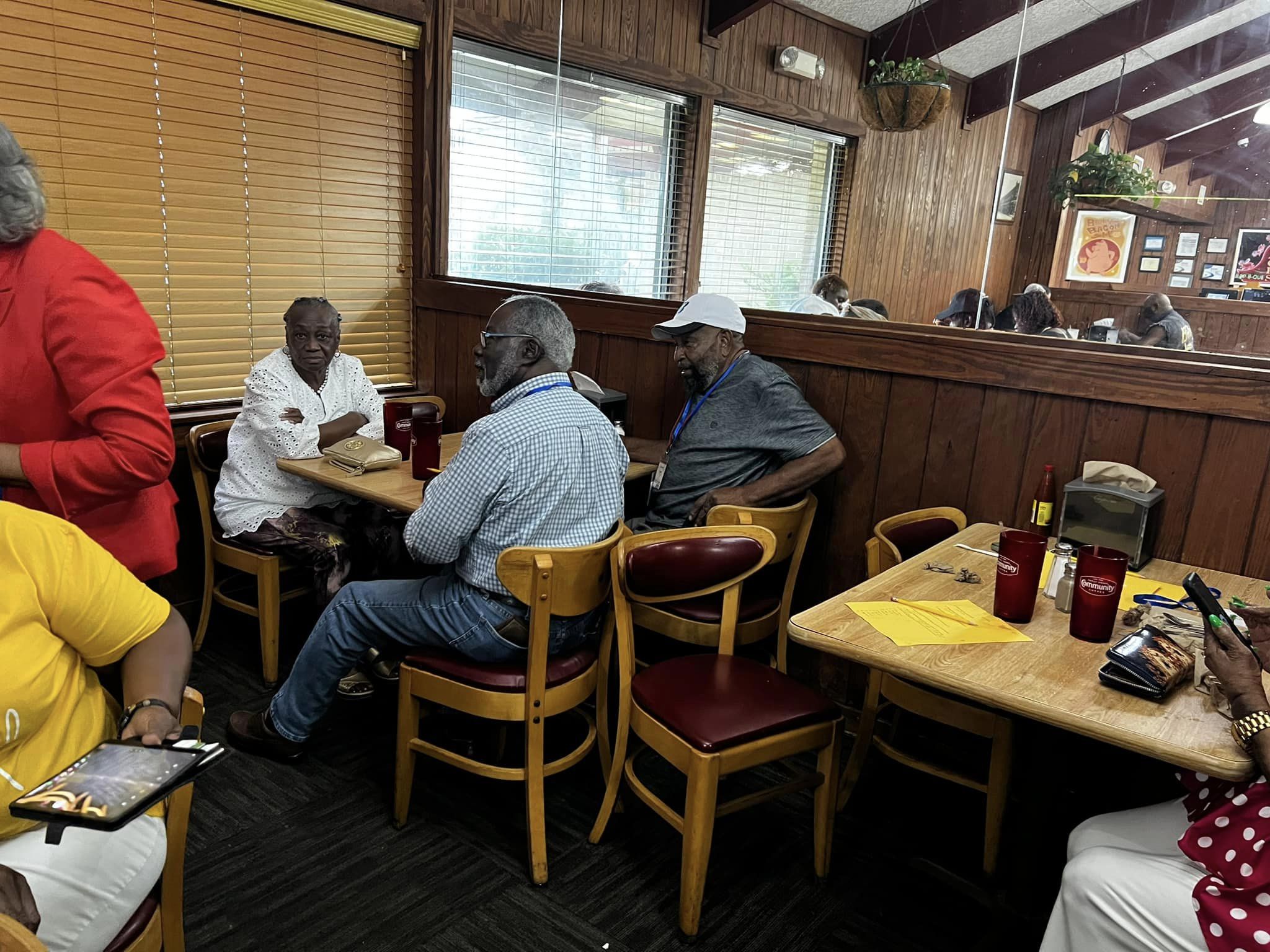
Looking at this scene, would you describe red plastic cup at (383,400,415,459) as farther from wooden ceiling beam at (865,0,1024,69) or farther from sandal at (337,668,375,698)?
wooden ceiling beam at (865,0,1024,69)

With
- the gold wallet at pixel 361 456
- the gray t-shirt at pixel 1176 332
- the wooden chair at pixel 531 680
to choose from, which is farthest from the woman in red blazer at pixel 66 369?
the gray t-shirt at pixel 1176 332

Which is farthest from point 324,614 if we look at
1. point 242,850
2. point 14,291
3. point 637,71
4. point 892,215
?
point 892,215

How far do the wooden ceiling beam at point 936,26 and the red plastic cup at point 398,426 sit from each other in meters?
2.77

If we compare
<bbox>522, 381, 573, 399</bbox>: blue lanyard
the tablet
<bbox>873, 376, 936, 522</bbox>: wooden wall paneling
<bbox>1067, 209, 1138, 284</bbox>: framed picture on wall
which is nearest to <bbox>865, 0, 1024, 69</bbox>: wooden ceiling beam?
<bbox>1067, 209, 1138, 284</bbox>: framed picture on wall

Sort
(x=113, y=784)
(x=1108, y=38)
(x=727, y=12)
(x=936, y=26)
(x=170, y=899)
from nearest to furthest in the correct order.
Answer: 1. (x=113, y=784)
2. (x=170, y=899)
3. (x=1108, y=38)
4. (x=936, y=26)
5. (x=727, y=12)

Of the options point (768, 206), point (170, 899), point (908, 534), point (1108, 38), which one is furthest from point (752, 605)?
point (768, 206)

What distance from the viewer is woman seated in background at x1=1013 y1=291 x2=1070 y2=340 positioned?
2752 mm

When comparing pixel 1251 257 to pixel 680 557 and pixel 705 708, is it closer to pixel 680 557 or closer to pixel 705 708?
pixel 680 557

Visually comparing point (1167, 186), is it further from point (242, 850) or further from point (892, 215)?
point (242, 850)

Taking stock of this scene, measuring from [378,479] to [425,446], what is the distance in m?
0.16

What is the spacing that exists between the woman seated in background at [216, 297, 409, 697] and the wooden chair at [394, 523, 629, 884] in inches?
29.0

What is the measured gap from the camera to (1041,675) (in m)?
1.38

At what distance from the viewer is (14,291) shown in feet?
4.83

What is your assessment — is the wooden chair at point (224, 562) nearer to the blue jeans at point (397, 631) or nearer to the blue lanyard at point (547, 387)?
the blue jeans at point (397, 631)
